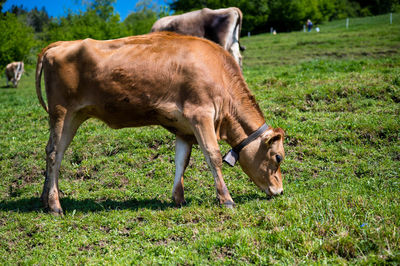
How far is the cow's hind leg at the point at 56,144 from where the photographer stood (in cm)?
588

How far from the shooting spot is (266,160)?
19.3ft

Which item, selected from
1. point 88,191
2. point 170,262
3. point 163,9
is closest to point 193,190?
point 88,191

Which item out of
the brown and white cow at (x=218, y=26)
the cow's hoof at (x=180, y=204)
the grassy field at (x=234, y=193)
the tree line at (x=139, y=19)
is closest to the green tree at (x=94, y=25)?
the tree line at (x=139, y=19)

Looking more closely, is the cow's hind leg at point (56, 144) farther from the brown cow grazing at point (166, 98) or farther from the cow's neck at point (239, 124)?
the cow's neck at point (239, 124)

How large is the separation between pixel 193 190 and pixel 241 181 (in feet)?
2.97

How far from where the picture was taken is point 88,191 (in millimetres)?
6980

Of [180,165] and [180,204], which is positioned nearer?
[180,204]

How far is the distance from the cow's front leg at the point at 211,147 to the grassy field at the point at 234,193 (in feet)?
0.72

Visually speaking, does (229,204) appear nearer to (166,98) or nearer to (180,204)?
(180,204)

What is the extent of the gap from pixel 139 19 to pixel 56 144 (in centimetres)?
6218

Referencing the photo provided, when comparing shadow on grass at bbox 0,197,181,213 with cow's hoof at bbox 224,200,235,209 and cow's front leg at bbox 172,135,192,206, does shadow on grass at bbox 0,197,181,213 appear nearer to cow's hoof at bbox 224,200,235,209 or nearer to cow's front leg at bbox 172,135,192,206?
cow's front leg at bbox 172,135,192,206

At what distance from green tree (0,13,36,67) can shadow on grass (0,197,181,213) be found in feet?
103

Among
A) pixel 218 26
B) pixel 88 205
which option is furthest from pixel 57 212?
pixel 218 26

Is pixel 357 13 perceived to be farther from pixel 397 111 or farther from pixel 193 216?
pixel 193 216
